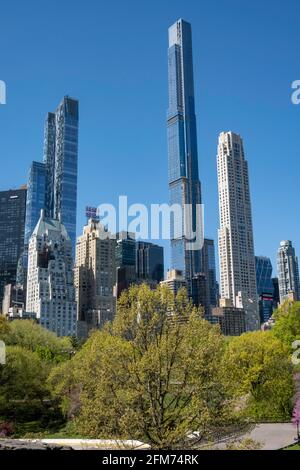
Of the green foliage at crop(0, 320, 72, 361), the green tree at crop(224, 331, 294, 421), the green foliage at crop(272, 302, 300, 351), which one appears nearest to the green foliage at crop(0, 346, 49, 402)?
the green foliage at crop(0, 320, 72, 361)

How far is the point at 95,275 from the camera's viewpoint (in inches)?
7564

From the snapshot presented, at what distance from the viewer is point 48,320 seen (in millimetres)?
160375

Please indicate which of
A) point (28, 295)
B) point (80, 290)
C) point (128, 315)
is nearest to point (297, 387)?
point (128, 315)

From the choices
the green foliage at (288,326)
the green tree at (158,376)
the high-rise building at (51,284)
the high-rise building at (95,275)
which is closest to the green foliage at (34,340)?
the green foliage at (288,326)

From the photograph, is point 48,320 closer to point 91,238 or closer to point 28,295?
point 28,295

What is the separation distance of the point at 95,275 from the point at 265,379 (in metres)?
159

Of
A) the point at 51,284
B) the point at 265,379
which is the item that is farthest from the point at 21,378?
the point at 51,284

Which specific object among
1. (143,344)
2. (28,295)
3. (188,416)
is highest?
(28,295)

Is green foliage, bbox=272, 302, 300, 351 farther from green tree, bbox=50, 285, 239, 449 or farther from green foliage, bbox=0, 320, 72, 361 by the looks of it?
green tree, bbox=50, 285, 239, 449

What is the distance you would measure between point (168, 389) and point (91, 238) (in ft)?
589

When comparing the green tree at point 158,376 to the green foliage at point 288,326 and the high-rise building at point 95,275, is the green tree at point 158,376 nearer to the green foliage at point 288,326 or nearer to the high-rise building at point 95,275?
the green foliage at point 288,326

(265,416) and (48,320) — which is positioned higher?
(48,320)

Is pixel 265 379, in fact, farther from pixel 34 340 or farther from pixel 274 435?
pixel 34 340
